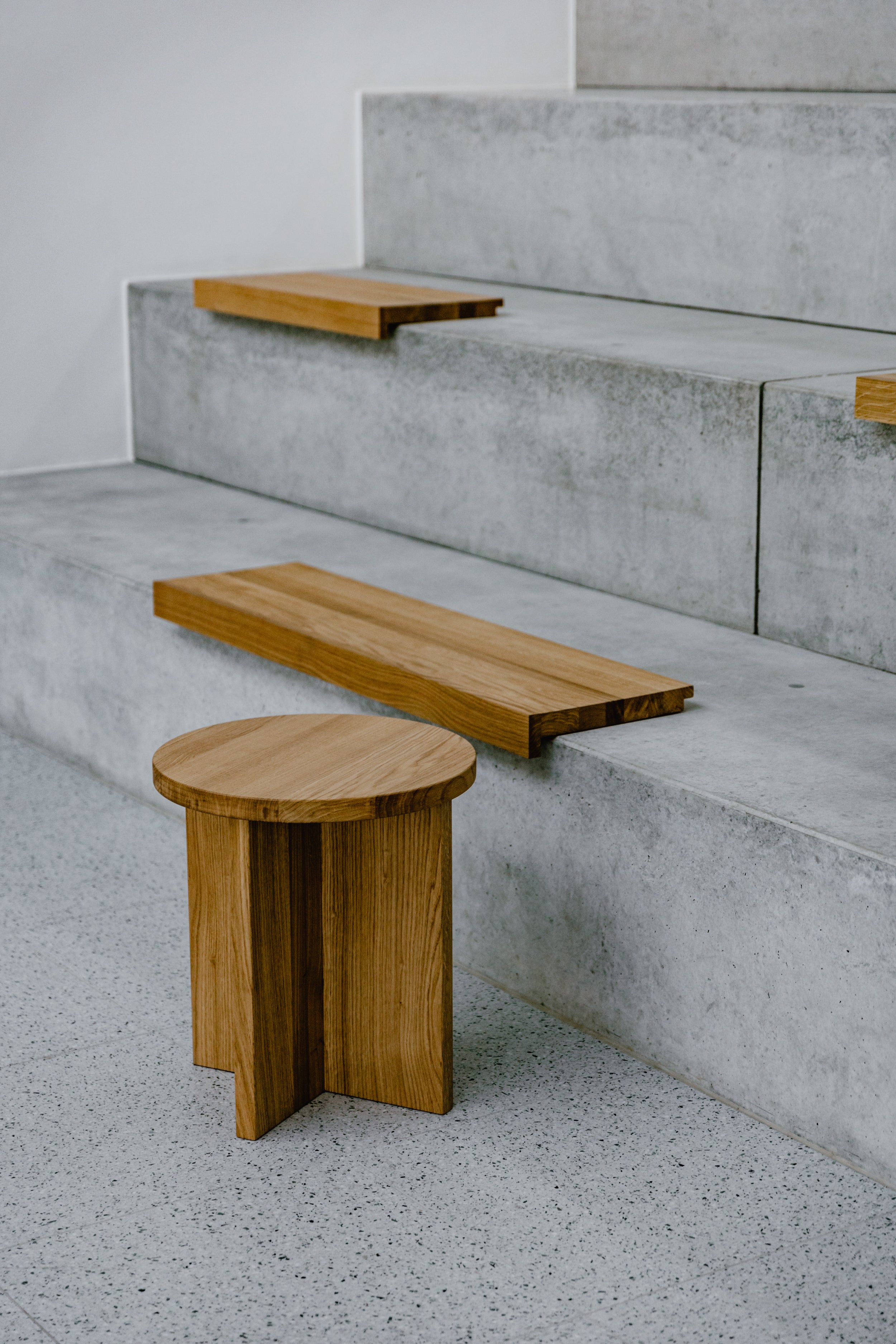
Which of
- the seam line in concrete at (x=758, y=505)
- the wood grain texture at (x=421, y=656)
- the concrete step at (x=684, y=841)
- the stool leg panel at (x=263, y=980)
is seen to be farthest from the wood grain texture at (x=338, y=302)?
the stool leg panel at (x=263, y=980)

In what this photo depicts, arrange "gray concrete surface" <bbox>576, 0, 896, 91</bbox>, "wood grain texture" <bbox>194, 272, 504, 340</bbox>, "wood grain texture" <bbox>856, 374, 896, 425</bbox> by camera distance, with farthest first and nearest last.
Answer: "gray concrete surface" <bbox>576, 0, 896, 91</bbox> < "wood grain texture" <bbox>194, 272, 504, 340</bbox> < "wood grain texture" <bbox>856, 374, 896, 425</bbox>

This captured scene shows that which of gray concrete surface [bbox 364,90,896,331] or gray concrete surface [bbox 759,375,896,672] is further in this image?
gray concrete surface [bbox 364,90,896,331]

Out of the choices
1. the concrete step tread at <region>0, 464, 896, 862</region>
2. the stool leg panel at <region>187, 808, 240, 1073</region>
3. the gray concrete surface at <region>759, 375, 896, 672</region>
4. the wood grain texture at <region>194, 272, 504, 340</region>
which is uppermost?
the wood grain texture at <region>194, 272, 504, 340</region>

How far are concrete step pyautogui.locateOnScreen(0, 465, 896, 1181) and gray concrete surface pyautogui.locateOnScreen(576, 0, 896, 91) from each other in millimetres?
1748

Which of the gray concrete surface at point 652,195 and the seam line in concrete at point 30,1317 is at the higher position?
the gray concrete surface at point 652,195

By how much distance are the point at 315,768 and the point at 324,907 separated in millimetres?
222

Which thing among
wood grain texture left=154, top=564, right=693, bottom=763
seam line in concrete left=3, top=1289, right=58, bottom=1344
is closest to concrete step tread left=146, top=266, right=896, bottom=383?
wood grain texture left=154, top=564, right=693, bottom=763

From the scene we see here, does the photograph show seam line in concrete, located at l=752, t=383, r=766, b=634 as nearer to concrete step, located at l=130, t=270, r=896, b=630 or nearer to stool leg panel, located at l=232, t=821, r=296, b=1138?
concrete step, located at l=130, t=270, r=896, b=630

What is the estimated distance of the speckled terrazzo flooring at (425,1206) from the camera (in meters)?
1.63

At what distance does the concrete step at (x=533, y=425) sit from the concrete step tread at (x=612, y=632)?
6cm

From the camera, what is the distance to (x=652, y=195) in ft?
11.7

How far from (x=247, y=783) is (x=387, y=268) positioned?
279 centimetres

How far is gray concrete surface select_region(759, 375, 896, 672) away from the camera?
93.4 inches

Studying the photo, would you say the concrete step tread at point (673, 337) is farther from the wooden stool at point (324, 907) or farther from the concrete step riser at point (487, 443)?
the wooden stool at point (324, 907)
